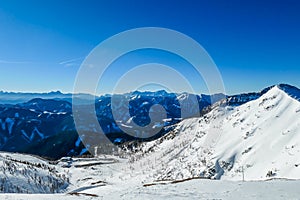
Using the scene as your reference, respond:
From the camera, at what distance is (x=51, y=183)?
506 ft

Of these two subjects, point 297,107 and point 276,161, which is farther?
point 297,107

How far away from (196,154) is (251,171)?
6352 cm

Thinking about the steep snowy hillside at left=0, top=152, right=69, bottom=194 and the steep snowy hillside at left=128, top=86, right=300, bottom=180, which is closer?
the steep snowy hillside at left=128, top=86, right=300, bottom=180

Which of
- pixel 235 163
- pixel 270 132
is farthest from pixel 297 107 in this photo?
pixel 235 163

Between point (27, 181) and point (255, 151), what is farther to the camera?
point (255, 151)

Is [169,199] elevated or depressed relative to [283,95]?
depressed

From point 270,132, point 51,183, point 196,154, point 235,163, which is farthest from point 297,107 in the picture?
point 51,183

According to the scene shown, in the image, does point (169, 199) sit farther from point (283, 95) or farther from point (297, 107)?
point (283, 95)

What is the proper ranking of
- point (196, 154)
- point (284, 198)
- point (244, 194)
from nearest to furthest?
point (284, 198) < point (244, 194) < point (196, 154)

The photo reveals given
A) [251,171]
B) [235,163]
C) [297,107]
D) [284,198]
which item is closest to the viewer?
[284,198]

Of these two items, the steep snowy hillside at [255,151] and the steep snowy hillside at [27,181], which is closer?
the steep snowy hillside at [255,151]

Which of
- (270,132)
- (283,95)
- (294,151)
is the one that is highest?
(283,95)

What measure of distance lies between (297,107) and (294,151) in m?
52.6

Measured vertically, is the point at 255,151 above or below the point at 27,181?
above
